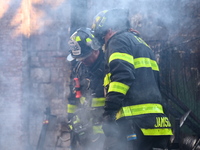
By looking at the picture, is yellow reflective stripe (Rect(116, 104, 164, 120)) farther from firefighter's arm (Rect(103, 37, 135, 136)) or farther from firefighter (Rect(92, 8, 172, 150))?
firefighter's arm (Rect(103, 37, 135, 136))

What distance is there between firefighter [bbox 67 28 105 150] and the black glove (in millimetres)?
734

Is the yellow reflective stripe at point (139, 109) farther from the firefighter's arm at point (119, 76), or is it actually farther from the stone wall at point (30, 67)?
the stone wall at point (30, 67)

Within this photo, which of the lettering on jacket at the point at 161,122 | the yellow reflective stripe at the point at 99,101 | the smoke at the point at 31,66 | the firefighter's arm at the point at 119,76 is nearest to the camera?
the firefighter's arm at the point at 119,76

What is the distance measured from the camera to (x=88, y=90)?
4.84 meters

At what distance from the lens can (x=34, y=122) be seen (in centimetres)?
698

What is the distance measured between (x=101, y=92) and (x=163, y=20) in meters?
2.16

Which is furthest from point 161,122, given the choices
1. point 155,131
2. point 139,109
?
point 139,109

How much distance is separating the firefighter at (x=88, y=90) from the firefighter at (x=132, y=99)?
79 centimetres

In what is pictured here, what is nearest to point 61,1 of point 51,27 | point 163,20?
point 51,27

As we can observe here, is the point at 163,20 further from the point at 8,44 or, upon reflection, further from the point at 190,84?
the point at 8,44

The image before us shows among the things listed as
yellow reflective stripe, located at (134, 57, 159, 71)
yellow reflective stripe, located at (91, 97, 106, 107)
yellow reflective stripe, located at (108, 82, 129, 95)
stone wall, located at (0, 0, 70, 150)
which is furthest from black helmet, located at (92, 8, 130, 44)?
stone wall, located at (0, 0, 70, 150)

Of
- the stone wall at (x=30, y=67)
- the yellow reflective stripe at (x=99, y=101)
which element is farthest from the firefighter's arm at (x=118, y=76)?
the stone wall at (x=30, y=67)

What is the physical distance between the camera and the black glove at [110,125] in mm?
3610

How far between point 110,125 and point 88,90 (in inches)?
49.3
